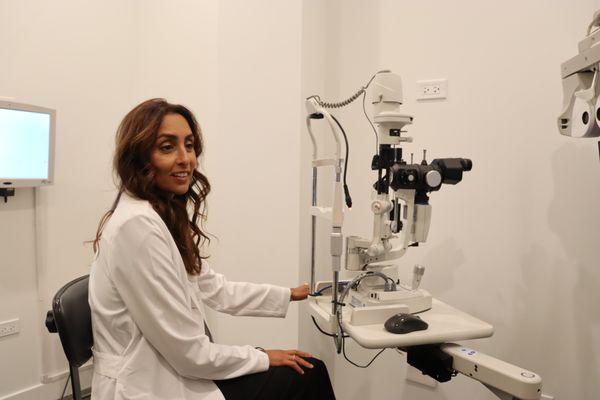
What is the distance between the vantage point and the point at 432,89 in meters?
1.73

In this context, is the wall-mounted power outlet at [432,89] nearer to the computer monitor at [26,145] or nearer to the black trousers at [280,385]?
the black trousers at [280,385]

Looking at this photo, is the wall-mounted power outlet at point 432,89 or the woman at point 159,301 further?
the wall-mounted power outlet at point 432,89

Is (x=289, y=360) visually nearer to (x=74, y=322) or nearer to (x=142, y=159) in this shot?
(x=74, y=322)

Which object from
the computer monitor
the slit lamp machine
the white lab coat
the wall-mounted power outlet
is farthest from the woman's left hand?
the computer monitor

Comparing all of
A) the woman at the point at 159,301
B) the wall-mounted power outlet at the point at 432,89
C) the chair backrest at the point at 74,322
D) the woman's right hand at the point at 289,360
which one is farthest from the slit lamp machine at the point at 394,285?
the chair backrest at the point at 74,322

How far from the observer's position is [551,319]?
1574 mm

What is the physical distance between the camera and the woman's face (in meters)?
1.13

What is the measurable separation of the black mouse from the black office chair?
2.74 ft

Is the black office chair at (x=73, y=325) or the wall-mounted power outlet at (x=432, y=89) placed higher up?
the wall-mounted power outlet at (x=432, y=89)

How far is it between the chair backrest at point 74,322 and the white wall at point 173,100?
3.02 ft

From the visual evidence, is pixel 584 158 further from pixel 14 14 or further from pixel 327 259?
pixel 14 14

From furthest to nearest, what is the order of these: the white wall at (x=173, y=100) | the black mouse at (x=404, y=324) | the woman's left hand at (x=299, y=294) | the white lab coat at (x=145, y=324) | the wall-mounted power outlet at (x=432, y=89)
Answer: the white wall at (x=173, y=100) → the wall-mounted power outlet at (x=432, y=89) → the woman's left hand at (x=299, y=294) → the black mouse at (x=404, y=324) → the white lab coat at (x=145, y=324)

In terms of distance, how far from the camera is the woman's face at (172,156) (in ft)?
3.71

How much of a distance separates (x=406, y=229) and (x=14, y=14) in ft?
6.67
